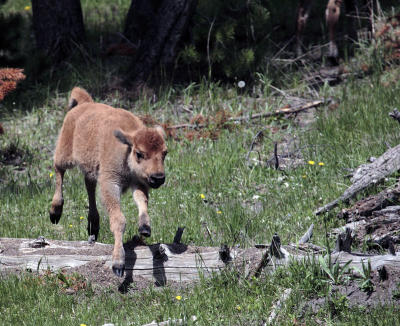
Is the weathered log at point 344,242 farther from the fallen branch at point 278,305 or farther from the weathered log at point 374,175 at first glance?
the weathered log at point 374,175

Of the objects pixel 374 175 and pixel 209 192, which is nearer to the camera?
pixel 374 175

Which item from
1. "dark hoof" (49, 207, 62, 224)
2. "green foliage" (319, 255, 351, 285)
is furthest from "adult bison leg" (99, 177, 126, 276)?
"green foliage" (319, 255, 351, 285)

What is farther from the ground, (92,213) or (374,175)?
A: (374,175)

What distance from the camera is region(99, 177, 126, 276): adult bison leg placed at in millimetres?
5699

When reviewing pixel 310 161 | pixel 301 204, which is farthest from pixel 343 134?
pixel 301 204

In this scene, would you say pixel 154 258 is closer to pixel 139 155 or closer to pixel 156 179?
pixel 156 179

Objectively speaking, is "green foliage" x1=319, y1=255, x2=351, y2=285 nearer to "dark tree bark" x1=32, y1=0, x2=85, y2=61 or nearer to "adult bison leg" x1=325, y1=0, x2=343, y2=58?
"adult bison leg" x1=325, y1=0, x2=343, y2=58

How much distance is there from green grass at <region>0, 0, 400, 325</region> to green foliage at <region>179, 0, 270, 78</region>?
1.34 ft

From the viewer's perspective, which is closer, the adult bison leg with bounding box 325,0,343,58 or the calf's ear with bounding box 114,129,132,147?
the calf's ear with bounding box 114,129,132,147

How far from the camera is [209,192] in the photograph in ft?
28.5

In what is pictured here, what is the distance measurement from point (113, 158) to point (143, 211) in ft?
2.55

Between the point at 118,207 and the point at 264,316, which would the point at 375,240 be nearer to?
the point at 264,316

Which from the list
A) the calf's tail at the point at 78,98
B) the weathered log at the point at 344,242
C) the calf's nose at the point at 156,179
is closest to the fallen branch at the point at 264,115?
the calf's tail at the point at 78,98

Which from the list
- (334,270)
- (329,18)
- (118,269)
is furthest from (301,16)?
(118,269)
